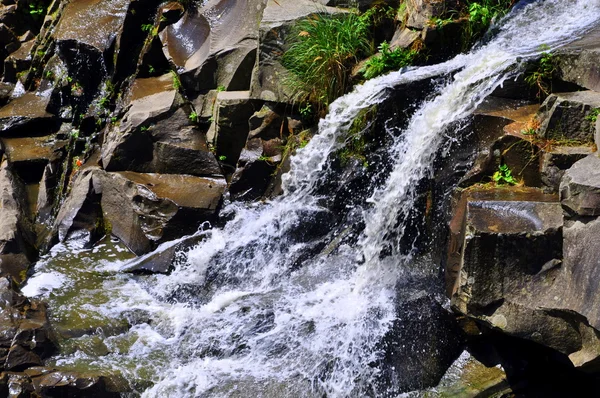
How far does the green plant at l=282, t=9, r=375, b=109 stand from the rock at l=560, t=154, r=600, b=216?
320cm

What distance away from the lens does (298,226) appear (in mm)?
7500

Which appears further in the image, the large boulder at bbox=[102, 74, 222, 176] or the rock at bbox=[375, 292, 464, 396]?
the large boulder at bbox=[102, 74, 222, 176]

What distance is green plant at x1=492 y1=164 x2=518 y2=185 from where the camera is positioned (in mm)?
5965

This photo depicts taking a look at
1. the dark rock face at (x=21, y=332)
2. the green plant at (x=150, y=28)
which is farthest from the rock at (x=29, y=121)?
the dark rock face at (x=21, y=332)

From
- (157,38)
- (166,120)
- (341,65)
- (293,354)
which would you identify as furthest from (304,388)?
(157,38)

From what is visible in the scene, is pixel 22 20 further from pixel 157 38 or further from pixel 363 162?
pixel 363 162

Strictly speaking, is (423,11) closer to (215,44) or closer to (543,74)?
(543,74)

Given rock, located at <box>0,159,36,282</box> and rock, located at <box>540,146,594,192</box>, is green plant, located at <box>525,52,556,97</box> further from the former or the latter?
rock, located at <box>0,159,36,282</box>

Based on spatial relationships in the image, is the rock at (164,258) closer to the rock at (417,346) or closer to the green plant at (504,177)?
the rock at (417,346)

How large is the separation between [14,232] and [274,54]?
3.71 meters

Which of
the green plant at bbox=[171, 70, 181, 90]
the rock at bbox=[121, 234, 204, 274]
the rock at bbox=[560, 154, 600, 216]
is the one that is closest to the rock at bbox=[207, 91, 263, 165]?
the green plant at bbox=[171, 70, 181, 90]

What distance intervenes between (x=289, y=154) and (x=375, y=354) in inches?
117

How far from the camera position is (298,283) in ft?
22.6

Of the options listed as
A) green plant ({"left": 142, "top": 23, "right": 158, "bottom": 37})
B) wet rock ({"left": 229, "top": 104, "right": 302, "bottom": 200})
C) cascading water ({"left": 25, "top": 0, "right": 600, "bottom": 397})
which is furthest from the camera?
green plant ({"left": 142, "top": 23, "right": 158, "bottom": 37})
